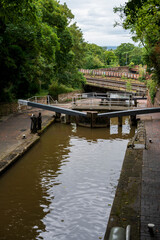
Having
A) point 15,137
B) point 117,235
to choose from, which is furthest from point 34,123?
point 117,235

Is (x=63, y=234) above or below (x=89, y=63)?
below

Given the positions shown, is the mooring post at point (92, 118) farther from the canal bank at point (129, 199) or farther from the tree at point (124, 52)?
the tree at point (124, 52)

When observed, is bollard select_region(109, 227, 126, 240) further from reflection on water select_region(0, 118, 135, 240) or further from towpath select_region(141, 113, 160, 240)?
reflection on water select_region(0, 118, 135, 240)

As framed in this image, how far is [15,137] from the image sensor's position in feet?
55.7

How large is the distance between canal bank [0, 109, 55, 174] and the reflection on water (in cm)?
44

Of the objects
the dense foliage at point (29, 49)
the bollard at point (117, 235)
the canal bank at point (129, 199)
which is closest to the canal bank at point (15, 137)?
the dense foliage at point (29, 49)

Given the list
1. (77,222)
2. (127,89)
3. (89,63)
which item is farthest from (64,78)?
(89,63)

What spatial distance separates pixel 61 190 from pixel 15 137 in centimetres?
765

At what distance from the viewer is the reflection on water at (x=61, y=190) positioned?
303 inches

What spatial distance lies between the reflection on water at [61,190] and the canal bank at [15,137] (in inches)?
17.4

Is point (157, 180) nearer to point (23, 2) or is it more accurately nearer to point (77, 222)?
point (77, 222)

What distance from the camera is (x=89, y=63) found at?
261 ft

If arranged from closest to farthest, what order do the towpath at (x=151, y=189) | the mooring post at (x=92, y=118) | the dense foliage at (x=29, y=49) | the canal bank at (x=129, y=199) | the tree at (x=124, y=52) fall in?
the towpath at (x=151, y=189)
the canal bank at (x=129, y=199)
the dense foliage at (x=29, y=49)
the mooring post at (x=92, y=118)
the tree at (x=124, y=52)

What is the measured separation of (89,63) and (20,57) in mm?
57036
